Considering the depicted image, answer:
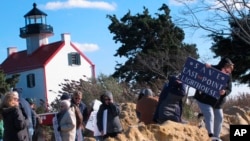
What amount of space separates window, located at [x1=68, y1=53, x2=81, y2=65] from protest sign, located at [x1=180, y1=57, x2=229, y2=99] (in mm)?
57102

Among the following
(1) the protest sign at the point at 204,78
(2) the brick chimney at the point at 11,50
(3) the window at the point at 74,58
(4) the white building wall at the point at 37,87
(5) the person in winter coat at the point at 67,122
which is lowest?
(5) the person in winter coat at the point at 67,122

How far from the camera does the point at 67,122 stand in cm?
1148

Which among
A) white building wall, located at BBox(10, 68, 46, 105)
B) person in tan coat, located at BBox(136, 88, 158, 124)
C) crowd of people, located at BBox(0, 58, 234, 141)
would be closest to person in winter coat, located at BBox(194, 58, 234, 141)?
crowd of people, located at BBox(0, 58, 234, 141)

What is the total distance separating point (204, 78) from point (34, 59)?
187 ft

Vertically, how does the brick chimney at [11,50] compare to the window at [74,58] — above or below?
above

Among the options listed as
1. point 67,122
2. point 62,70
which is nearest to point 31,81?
point 62,70

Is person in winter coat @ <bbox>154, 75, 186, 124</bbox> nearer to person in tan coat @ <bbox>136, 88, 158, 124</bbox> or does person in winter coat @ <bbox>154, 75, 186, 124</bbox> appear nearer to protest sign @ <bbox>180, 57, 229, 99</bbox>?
protest sign @ <bbox>180, 57, 229, 99</bbox>

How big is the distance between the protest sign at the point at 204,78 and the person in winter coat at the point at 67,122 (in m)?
2.16

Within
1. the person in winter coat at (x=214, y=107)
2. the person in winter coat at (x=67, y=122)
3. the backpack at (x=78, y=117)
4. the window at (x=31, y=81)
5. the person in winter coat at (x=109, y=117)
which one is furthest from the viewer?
the window at (x=31, y=81)

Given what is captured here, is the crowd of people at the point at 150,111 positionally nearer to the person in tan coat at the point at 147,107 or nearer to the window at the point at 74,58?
the person in tan coat at the point at 147,107

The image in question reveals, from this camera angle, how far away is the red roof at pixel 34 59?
216ft

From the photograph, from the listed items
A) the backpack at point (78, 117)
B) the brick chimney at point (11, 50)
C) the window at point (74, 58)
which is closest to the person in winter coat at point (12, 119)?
the backpack at point (78, 117)

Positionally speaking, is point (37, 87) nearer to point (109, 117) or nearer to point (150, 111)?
point (109, 117)

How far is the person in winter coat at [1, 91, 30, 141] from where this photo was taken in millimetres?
10062
